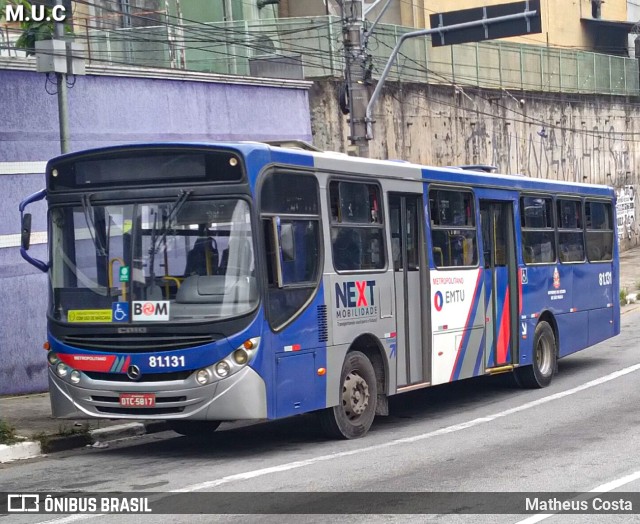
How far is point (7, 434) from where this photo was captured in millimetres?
11844

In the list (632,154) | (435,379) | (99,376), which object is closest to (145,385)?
(99,376)

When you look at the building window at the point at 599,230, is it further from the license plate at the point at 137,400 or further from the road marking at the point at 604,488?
the license plate at the point at 137,400

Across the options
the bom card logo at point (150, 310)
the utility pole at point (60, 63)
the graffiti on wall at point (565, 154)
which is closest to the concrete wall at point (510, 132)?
the graffiti on wall at point (565, 154)

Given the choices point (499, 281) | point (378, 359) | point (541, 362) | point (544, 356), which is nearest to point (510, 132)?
point (544, 356)

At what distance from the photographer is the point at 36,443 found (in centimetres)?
1181

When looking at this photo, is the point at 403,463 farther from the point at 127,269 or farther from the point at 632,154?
the point at 632,154

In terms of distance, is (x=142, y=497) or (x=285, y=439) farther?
(x=285, y=439)

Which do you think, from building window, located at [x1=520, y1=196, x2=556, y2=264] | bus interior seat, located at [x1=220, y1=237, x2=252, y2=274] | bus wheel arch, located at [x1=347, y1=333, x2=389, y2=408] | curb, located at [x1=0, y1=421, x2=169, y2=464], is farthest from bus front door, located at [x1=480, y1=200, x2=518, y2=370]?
bus interior seat, located at [x1=220, y1=237, x2=252, y2=274]

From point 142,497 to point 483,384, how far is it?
9.75 meters

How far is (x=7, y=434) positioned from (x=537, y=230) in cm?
859

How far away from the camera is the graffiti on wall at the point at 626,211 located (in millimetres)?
41969

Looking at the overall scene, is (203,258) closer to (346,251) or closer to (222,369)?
(222,369)

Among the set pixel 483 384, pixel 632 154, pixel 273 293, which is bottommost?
pixel 483 384

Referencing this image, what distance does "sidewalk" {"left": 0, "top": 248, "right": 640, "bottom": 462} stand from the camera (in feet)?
38.6
